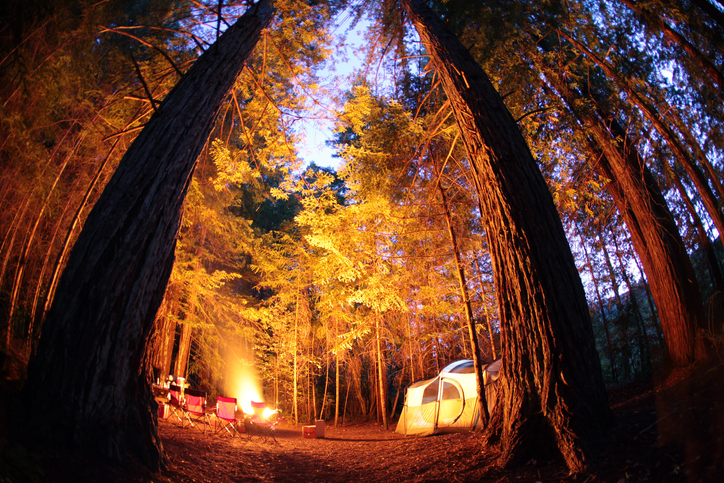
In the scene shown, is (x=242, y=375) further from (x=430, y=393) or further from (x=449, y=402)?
(x=449, y=402)

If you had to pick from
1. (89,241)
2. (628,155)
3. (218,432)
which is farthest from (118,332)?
(628,155)

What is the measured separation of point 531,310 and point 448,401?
540 centimetres

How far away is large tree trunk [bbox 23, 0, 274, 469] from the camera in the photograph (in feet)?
7.39

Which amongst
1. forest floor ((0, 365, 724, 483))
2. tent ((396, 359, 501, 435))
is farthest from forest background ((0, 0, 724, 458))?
tent ((396, 359, 501, 435))

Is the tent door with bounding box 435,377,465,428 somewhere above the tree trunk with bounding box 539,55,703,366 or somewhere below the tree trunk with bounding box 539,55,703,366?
below

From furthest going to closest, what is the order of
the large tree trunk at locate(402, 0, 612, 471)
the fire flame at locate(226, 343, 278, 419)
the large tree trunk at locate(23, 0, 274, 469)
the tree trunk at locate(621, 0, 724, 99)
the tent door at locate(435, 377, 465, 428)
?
the fire flame at locate(226, 343, 278, 419) < the tent door at locate(435, 377, 465, 428) < the tree trunk at locate(621, 0, 724, 99) < the large tree trunk at locate(402, 0, 612, 471) < the large tree trunk at locate(23, 0, 274, 469)

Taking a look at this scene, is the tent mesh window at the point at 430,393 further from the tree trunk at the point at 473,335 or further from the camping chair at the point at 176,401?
the camping chair at the point at 176,401

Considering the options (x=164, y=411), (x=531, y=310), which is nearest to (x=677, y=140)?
(x=531, y=310)

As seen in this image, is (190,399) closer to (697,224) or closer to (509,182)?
(509,182)

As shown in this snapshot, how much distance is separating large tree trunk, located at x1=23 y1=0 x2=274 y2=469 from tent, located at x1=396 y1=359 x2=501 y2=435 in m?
5.85

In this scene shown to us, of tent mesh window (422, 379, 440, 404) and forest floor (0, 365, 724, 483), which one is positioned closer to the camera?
forest floor (0, 365, 724, 483)

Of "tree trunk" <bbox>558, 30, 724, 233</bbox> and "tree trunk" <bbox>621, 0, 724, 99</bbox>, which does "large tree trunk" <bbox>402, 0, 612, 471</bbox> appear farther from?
"tree trunk" <bbox>558, 30, 724, 233</bbox>

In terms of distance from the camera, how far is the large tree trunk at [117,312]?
2.25 m

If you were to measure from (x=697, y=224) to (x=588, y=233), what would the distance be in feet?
7.17
